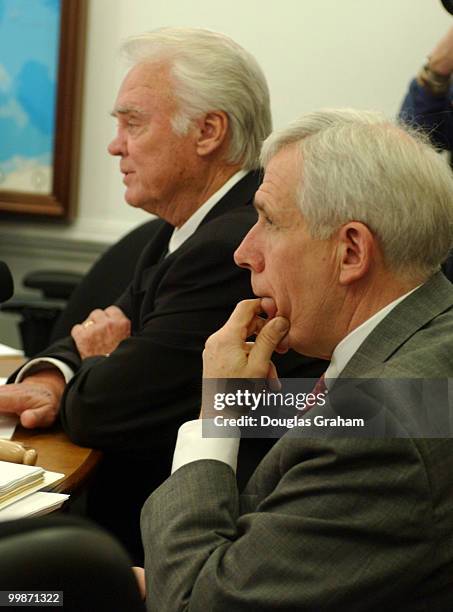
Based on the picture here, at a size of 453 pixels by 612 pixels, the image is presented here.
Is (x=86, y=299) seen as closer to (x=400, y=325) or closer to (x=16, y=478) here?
(x=16, y=478)

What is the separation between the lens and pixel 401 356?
131 cm

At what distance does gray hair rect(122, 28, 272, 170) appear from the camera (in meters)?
2.28

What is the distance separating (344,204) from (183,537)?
0.49 metres

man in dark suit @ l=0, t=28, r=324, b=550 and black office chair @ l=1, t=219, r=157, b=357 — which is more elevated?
man in dark suit @ l=0, t=28, r=324, b=550

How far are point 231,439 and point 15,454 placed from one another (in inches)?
16.9

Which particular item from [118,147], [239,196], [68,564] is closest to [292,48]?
[118,147]

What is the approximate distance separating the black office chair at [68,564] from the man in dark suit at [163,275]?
1.37 metres

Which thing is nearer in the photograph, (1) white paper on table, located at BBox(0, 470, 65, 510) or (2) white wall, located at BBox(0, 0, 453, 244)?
(1) white paper on table, located at BBox(0, 470, 65, 510)

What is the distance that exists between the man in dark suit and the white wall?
1293 millimetres

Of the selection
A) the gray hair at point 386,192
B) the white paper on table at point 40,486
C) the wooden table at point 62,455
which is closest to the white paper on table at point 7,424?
the wooden table at point 62,455

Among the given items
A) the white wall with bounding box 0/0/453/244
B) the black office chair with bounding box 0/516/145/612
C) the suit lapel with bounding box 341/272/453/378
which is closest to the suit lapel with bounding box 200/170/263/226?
the suit lapel with bounding box 341/272/453/378

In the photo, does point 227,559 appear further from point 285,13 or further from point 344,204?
point 285,13
